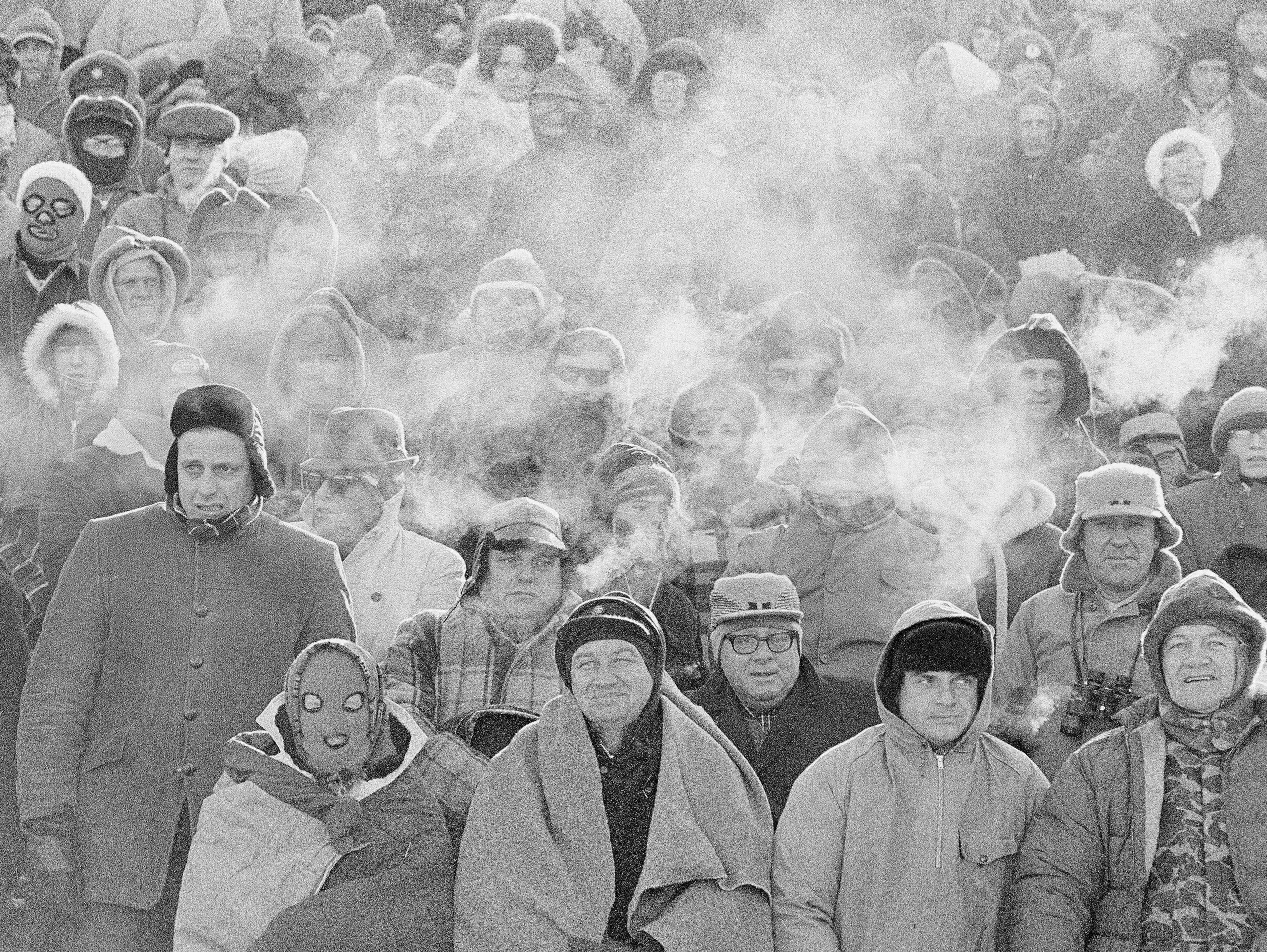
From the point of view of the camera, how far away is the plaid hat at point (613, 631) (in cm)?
467

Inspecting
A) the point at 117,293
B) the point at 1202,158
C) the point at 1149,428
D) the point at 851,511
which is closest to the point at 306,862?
the point at 851,511

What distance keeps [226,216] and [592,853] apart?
14.8ft

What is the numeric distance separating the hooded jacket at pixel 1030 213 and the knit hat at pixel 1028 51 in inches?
33.2

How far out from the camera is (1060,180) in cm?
908

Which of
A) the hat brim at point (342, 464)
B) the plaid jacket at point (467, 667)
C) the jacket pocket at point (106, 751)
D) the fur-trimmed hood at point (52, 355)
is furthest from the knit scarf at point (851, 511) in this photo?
the fur-trimmed hood at point (52, 355)

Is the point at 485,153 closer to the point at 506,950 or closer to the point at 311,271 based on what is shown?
the point at 311,271

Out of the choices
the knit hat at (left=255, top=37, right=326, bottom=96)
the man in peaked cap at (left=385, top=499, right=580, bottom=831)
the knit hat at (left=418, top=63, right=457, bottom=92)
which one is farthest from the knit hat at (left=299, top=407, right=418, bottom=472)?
the knit hat at (left=418, top=63, right=457, bottom=92)

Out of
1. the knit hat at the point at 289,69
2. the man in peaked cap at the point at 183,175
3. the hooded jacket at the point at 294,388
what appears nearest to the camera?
the hooded jacket at the point at 294,388

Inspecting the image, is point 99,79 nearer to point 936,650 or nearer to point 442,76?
point 442,76

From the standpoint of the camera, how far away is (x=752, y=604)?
17.3 ft

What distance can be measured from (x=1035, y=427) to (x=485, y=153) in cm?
333

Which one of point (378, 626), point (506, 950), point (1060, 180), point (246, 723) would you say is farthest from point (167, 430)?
point (1060, 180)

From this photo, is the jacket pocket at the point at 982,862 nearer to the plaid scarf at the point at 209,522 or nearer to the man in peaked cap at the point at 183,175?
the plaid scarf at the point at 209,522

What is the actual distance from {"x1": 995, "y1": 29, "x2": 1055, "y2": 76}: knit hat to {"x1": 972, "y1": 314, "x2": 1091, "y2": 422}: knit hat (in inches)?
120
